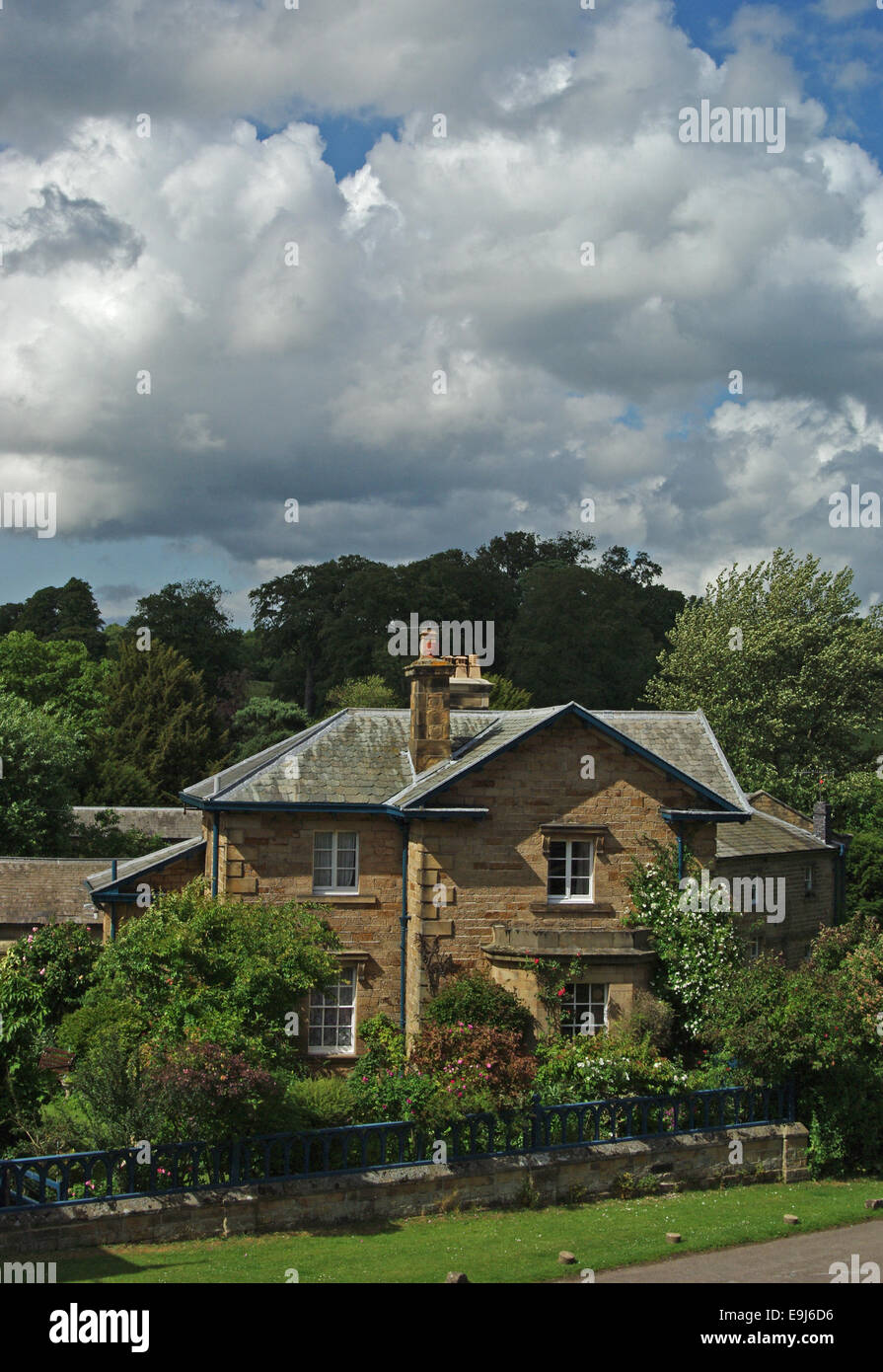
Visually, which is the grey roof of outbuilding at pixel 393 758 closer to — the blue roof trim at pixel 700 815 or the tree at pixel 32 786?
the blue roof trim at pixel 700 815

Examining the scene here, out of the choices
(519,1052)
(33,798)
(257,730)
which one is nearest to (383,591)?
(257,730)

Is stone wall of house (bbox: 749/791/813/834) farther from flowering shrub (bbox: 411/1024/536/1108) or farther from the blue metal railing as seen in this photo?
flowering shrub (bbox: 411/1024/536/1108)

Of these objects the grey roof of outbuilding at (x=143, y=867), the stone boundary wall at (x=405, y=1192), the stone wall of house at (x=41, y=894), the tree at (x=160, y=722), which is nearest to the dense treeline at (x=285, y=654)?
the tree at (x=160, y=722)

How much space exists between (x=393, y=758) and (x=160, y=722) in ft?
142

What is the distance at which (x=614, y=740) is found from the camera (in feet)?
86.6

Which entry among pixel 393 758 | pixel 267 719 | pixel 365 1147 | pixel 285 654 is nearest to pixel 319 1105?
pixel 365 1147

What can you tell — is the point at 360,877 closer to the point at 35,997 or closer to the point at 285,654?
the point at 35,997

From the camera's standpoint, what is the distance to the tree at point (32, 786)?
42469mm

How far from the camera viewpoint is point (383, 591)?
8444 cm

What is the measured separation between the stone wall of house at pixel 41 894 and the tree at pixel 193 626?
47.8 meters

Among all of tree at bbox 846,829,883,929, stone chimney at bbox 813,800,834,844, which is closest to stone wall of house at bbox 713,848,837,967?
stone chimney at bbox 813,800,834,844

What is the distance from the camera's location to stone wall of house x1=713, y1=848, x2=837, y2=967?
3541cm

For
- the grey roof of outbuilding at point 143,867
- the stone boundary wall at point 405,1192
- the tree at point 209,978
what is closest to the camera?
the stone boundary wall at point 405,1192
